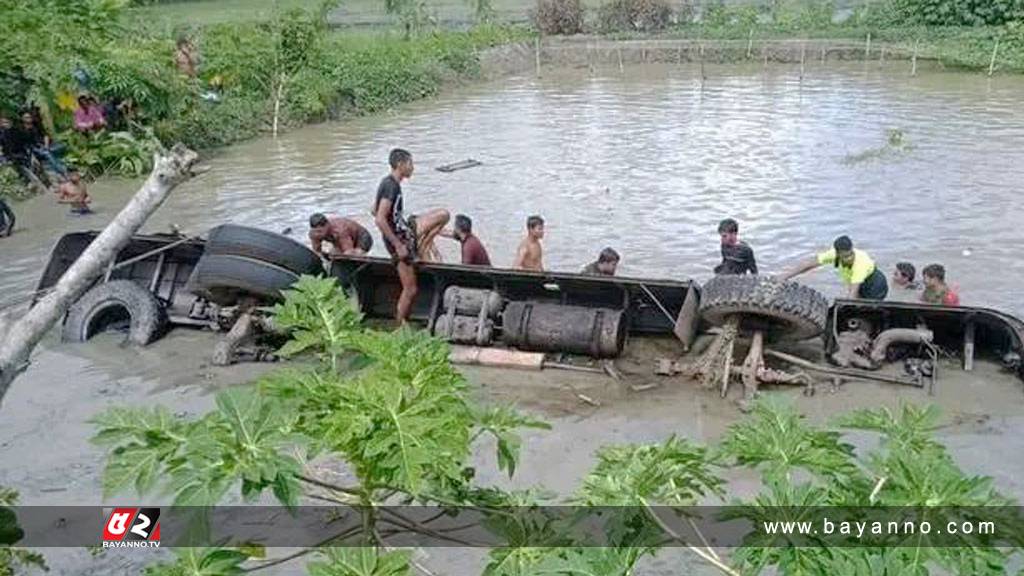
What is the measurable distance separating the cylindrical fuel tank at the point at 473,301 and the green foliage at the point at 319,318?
5574 millimetres

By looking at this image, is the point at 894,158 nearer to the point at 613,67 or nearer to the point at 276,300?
the point at 276,300

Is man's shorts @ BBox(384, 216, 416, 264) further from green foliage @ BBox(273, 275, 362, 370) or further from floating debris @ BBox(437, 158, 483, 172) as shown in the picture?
floating debris @ BBox(437, 158, 483, 172)

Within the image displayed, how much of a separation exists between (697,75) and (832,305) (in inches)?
919

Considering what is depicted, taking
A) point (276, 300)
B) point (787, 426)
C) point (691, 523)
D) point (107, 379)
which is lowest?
point (107, 379)

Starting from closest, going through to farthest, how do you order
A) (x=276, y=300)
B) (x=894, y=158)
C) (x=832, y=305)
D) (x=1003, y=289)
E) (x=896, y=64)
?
(x=832, y=305), (x=276, y=300), (x=1003, y=289), (x=894, y=158), (x=896, y=64)

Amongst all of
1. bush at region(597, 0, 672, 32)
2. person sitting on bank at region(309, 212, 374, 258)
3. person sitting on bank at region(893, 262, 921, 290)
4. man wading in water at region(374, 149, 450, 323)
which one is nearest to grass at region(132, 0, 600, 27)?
bush at region(597, 0, 672, 32)

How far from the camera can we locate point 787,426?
2949 millimetres

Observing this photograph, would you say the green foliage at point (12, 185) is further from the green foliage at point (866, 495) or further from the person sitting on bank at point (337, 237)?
the green foliage at point (866, 495)

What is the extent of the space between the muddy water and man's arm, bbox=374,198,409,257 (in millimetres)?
1440

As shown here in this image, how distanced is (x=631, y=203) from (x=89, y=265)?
13.2 m

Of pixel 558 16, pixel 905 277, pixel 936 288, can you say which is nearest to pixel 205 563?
pixel 936 288

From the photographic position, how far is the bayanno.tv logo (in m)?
4.33

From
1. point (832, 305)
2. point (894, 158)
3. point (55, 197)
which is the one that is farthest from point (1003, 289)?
point (55, 197)

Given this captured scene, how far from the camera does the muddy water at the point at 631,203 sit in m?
8.02
